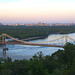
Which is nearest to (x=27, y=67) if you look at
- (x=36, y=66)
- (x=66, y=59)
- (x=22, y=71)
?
(x=22, y=71)

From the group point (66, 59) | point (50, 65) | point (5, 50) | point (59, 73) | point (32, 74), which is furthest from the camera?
point (5, 50)

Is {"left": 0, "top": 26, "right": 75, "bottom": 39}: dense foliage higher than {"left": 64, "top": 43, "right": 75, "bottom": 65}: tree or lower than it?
higher

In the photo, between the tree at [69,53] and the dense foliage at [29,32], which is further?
the dense foliage at [29,32]

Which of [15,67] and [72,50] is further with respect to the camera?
[72,50]

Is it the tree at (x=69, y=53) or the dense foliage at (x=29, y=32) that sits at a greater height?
the dense foliage at (x=29, y=32)

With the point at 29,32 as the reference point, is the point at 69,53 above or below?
below

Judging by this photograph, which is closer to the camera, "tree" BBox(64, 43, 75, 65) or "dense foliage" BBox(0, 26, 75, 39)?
"tree" BBox(64, 43, 75, 65)

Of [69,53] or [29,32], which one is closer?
[69,53]

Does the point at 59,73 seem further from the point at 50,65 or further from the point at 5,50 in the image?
the point at 5,50

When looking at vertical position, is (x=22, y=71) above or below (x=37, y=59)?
below

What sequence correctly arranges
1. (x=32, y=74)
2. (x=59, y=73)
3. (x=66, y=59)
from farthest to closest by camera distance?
(x=66, y=59) < (x=32, y=74) < (x=59, y=73)
